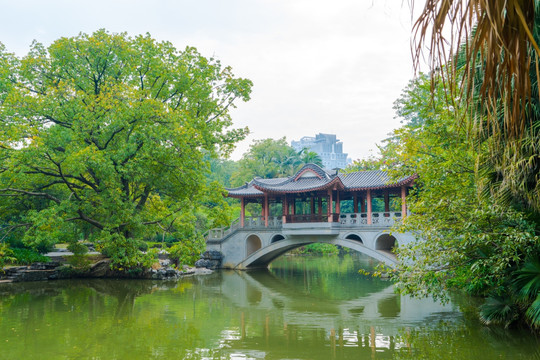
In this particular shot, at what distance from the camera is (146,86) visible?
18344 millimetres

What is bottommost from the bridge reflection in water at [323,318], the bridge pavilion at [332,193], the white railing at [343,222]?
the bridge reflection in water at [323,318]

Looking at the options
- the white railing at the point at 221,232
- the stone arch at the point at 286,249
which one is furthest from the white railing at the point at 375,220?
the white railing at the point at 221,232

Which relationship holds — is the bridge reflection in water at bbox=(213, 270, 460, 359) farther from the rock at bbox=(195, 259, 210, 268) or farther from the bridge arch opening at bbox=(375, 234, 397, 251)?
the rock at bbox=(195, 259, 210, 268)

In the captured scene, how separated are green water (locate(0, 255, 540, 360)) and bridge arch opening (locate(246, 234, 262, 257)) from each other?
7395 mm

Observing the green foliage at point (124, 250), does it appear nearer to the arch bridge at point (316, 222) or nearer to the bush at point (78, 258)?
the bush at point (78, 258)

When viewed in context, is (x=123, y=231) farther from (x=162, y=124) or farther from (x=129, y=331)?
(x=129, y=331)

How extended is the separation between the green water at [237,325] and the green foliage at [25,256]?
1979 mm

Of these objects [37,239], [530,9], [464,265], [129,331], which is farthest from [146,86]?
[530,9]

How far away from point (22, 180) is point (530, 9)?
17.1 meters

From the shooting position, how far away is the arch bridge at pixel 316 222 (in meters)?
19.8

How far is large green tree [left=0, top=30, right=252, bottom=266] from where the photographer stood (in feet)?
51.0

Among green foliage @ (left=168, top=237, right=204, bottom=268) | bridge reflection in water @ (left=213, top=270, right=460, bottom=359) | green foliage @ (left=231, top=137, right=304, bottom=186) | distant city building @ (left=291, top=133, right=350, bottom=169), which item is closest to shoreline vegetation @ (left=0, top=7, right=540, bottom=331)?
green foliage @ (left=168, top=237, right=204, bottom=268)

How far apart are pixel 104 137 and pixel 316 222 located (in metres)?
9.80

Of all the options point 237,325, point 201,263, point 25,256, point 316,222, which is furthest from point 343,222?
point 25,256
